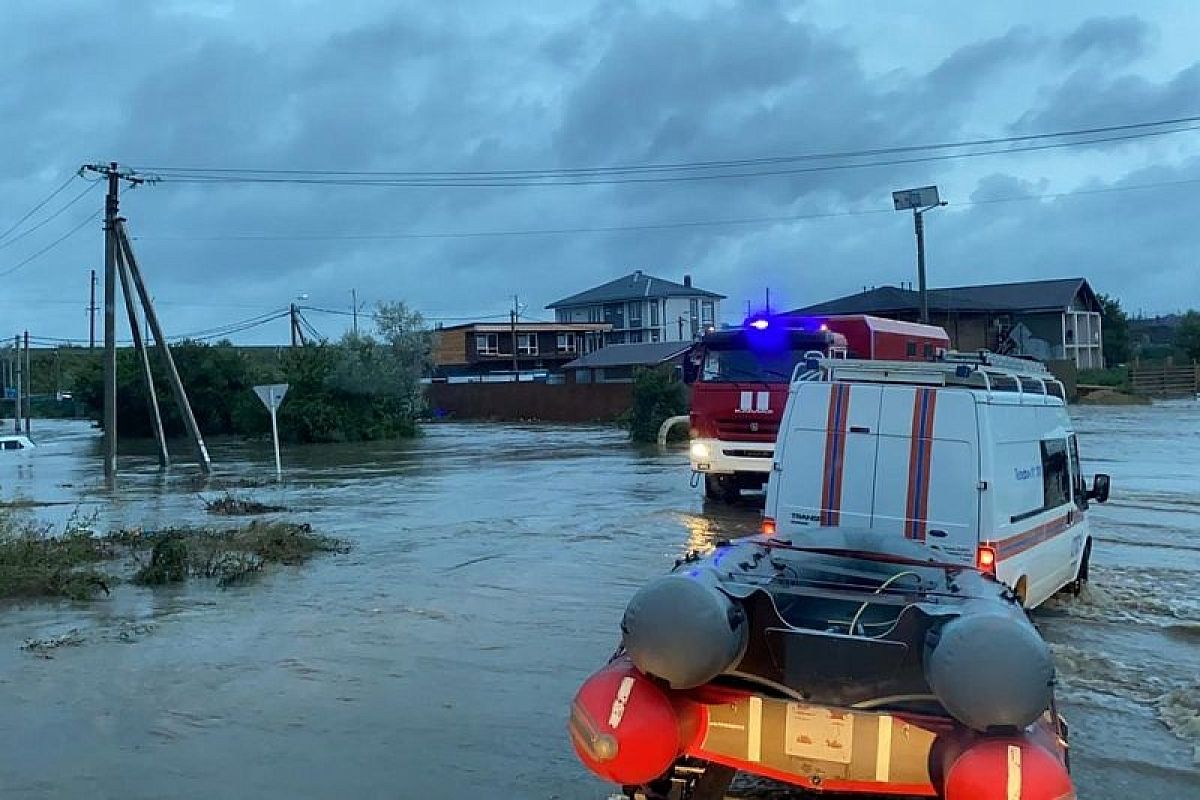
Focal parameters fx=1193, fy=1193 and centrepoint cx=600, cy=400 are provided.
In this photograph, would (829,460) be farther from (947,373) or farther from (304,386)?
(304,386)

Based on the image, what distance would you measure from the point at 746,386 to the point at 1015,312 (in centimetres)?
5791

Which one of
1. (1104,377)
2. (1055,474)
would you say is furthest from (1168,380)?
(1055,474)

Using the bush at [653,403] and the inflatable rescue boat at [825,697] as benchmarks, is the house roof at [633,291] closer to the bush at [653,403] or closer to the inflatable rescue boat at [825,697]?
the bush at [653,403]

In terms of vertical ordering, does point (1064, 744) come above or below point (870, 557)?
below

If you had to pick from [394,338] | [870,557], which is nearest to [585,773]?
[870,557]

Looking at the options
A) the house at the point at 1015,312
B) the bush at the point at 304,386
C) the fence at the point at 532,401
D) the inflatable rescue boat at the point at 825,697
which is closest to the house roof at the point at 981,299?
the house at the point at 1015,312

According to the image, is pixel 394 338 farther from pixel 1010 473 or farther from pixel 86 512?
pixel 1010 473

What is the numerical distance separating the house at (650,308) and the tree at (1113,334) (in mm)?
29526

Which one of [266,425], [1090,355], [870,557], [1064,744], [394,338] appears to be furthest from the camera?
[1090,355]

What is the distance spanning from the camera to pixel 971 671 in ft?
13.7

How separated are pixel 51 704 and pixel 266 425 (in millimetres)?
41005

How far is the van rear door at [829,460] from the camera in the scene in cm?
829

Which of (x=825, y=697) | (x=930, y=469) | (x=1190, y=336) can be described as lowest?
(x=825, y=697)

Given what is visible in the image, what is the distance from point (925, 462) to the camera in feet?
26.7
